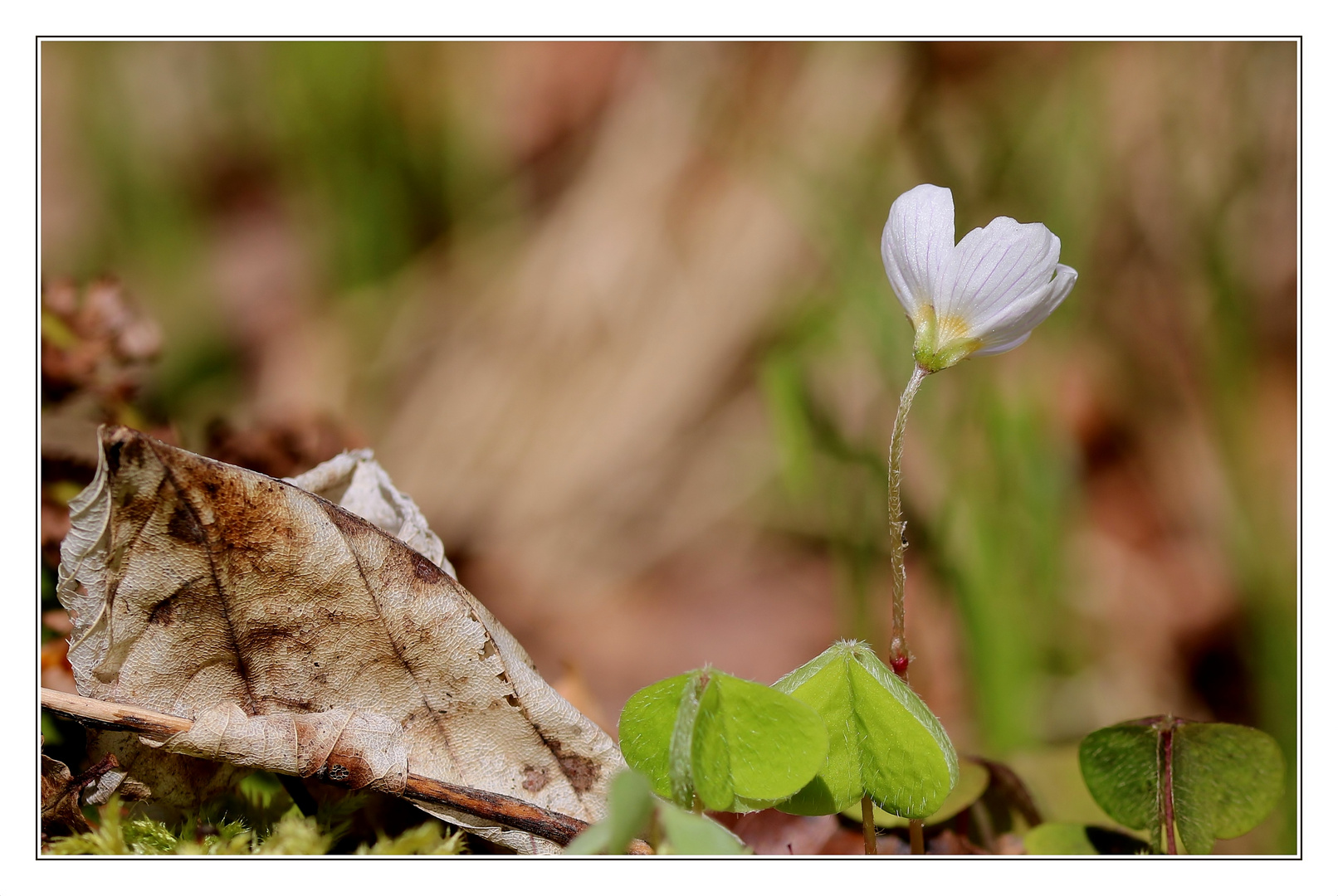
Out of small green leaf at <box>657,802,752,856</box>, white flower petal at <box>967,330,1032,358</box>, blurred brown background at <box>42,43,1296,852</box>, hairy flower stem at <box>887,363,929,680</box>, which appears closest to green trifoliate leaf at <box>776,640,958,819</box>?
hairy flower stem at <box>887,363,929,680</box>

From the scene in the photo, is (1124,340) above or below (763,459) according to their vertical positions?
above

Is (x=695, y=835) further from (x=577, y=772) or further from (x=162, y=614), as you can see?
(x=162, y=614)

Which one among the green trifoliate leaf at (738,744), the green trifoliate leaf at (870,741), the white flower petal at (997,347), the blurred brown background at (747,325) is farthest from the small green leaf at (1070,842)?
the blurred brown background at (747,325)

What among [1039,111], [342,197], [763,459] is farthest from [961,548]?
[342,197]

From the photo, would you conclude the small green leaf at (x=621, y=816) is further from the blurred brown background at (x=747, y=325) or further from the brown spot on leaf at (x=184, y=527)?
the blurred brown background at (x=747, y=325)

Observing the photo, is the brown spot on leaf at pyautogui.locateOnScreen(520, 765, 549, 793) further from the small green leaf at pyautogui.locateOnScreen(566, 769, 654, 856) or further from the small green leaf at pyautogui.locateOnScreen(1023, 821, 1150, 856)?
the small green leaf at pyautogui.locateOnScreen(1023, 821, 1150, 856)

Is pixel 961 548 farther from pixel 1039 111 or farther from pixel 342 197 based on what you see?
pixel 342 197
